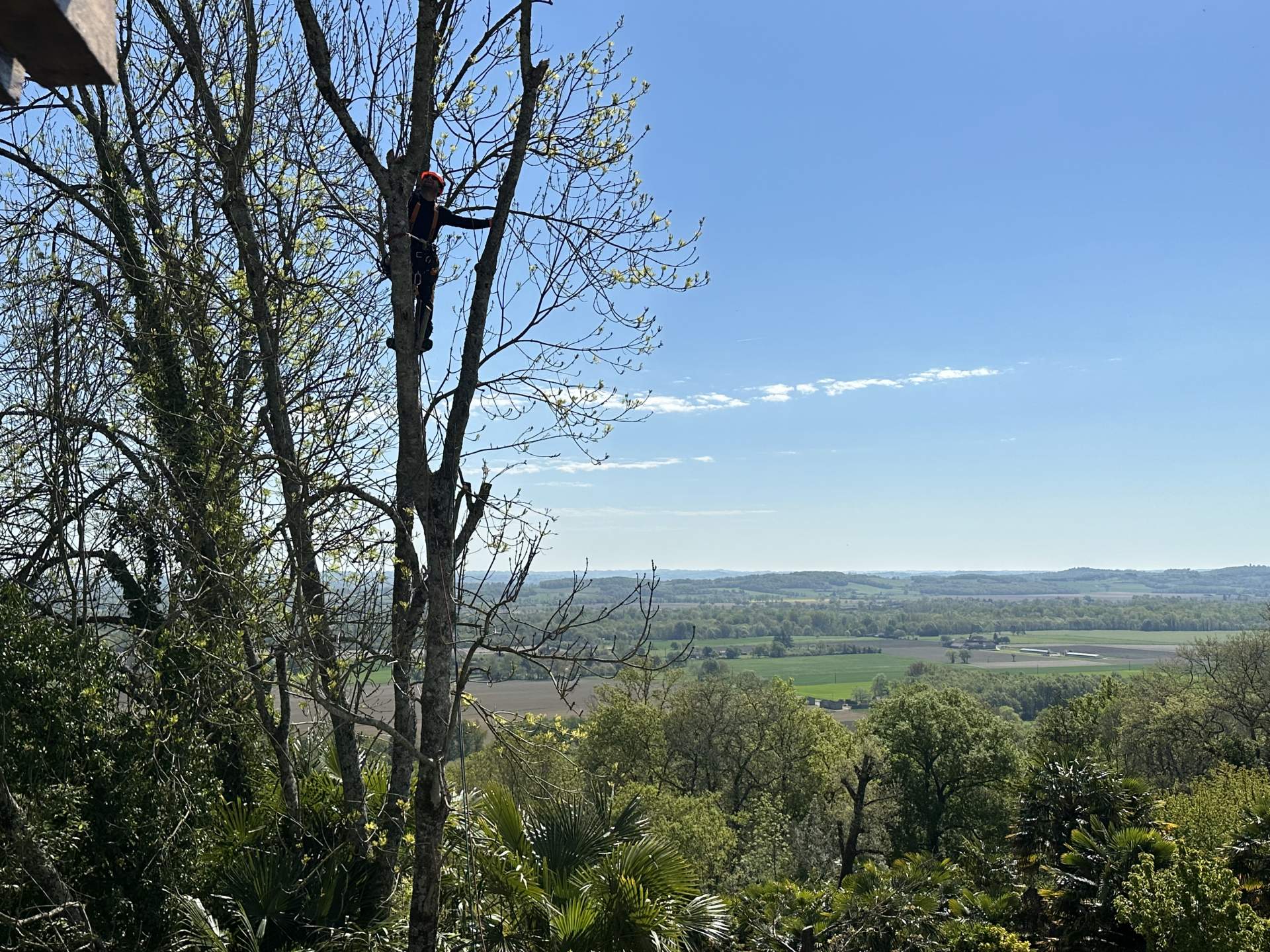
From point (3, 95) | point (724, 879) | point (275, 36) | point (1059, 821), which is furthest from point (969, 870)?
point (3, 95)

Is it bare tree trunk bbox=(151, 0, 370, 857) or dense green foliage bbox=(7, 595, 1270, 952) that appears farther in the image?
dense green foliage bbox=(7, 595, 1270, 952)

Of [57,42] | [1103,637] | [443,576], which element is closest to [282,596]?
[443,576]

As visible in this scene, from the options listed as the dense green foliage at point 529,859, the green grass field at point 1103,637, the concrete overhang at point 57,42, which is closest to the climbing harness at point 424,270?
the dense green foliage at point 529,859

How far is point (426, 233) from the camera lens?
18.3ft

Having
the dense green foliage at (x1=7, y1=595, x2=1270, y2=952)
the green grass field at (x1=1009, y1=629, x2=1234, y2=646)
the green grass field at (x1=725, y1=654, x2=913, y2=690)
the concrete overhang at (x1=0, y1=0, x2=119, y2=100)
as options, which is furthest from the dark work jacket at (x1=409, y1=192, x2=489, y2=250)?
the green grass field at (x1=1009, y1=629, x2=1234, y2=646)

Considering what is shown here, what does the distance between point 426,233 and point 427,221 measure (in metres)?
0.08

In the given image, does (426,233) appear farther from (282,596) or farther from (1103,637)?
(1103,637)

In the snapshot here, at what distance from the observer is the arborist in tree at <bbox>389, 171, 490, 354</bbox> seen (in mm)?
5465

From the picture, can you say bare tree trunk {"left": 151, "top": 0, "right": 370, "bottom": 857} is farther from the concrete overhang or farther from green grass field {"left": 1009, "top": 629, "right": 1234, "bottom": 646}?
green grass field {"left": 1009, "top": 629, "right": 1234, "bottom": 646}

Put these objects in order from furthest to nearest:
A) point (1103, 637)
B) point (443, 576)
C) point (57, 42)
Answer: point (1103, 637) → point (443, 576) → point (57, 42)

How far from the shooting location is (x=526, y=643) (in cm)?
525

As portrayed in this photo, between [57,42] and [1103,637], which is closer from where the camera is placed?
[57,42]

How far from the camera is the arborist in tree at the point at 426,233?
5.46m

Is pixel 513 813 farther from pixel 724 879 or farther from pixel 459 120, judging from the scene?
pixel 724 879
